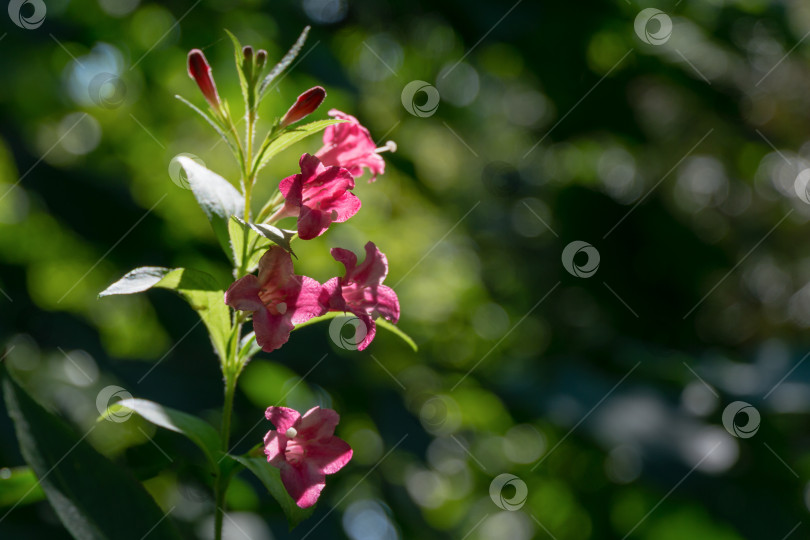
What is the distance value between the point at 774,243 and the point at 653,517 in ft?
17.9

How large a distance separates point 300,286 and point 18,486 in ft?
1.90

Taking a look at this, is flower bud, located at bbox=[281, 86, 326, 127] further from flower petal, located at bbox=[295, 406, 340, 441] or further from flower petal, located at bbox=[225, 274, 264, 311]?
flower petal, located at bbox=[295, 406, 340, 441]

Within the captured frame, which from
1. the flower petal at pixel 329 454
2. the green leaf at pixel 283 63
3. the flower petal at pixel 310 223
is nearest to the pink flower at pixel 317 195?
the flower petal at pixel 310 223

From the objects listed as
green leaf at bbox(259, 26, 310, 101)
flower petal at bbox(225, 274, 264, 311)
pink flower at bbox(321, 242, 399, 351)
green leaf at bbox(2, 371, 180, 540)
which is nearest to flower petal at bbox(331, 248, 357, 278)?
pink flower at bbox(321, 242, 399, 351)

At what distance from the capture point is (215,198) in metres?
0.89

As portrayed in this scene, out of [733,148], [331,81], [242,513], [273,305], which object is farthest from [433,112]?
[733,148]

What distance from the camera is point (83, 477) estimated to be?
757 mm

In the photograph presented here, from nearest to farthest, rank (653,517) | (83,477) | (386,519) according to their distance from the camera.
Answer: (83,477)
(386,519)
(653,517)

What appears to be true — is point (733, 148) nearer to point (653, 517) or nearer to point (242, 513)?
point (653, 517)

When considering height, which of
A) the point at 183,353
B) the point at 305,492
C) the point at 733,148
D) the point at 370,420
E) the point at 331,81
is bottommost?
the point at 183,353

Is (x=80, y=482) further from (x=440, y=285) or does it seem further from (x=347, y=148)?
(x=440, y=285)

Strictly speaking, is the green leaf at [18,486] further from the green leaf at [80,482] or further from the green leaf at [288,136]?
the green leaf at [288,136]

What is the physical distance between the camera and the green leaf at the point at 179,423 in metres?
0.79

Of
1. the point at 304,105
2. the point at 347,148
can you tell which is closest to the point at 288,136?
the point at 304,105
